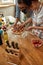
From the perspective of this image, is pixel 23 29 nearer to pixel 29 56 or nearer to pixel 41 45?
pixel 41 45

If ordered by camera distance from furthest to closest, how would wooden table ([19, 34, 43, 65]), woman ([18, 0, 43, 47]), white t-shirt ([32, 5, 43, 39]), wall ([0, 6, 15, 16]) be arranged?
wall ([0, 6, 15, 16])
white t-shirt ([32, 5, 43, 39])
woman ([18, 0, 43, 47])
wooden table ([19, 34, 43, 65])

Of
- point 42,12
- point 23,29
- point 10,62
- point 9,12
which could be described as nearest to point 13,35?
point 23,29

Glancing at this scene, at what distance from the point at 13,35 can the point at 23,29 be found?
185mm

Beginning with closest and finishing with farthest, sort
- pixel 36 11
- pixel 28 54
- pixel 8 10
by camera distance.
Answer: pixel 28 54 < pixel 36 11 < pixel 8 10

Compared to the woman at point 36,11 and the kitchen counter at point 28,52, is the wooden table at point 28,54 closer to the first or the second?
the kitchen counter at point 28,52

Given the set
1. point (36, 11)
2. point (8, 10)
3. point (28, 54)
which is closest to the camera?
point (28, 54)

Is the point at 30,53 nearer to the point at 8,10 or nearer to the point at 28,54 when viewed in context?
the point at 28,54

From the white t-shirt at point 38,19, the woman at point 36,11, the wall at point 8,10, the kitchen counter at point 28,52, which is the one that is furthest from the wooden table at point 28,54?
the wall at point 8,10

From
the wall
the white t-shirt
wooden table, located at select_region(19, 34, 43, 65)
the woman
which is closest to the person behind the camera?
wooden table, located at select_region(19, 34, 43, 65)

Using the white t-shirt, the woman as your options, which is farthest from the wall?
the white t-shirt

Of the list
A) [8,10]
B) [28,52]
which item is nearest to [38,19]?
[28,52]

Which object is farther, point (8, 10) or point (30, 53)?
point (8, 10)

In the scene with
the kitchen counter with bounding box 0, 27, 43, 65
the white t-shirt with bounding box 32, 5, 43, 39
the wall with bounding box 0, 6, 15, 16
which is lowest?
the wall with bounding box 0, 6, 15, 16

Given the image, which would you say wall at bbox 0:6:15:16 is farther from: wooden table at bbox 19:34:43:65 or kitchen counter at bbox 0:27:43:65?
wooden table at bbox 19:34:43:65
